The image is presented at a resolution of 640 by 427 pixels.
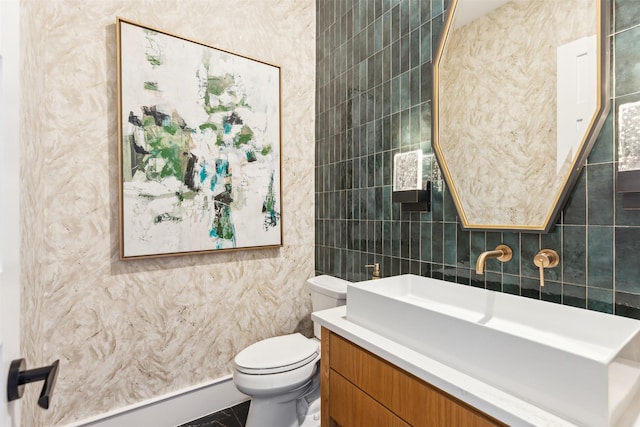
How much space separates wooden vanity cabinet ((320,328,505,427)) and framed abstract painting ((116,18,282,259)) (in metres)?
0.99

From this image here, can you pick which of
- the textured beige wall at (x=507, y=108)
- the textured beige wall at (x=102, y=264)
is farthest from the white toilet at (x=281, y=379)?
the textured beige wall at (x=507, y=108)

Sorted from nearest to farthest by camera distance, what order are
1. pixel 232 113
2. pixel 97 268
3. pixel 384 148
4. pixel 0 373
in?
pixel 0 373
pixel 97 268
pixel 384 148
pixel 232 113

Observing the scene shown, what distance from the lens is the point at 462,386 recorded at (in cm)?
79

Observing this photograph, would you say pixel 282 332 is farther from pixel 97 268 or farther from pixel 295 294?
pixel 97 268

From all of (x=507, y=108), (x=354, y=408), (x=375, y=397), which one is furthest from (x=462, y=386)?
(x=507, y=108)

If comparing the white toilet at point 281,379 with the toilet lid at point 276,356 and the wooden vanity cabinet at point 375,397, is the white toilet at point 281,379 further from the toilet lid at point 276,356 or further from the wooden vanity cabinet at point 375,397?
the wooden vanity cabinet at point 375,397

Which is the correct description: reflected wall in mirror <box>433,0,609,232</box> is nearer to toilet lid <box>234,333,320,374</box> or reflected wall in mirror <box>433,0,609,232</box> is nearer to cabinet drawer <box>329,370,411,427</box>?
cabinet drawer <box>329,370,411,427</box>

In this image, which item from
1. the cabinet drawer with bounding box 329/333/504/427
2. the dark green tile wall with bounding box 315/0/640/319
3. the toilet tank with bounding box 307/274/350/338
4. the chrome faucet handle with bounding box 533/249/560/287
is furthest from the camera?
A: the toilet tank with bounding box 307/274/350/338

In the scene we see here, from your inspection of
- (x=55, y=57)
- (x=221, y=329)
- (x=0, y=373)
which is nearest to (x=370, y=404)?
(x=0, y=373)

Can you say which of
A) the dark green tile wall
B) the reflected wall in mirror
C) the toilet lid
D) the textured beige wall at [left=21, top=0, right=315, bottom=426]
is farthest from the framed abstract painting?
the reflected wall in mirror

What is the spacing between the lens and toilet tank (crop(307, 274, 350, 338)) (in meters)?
1.79

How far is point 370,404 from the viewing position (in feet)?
3.50

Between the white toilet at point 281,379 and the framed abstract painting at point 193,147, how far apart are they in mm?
636

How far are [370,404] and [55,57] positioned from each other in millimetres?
2010
